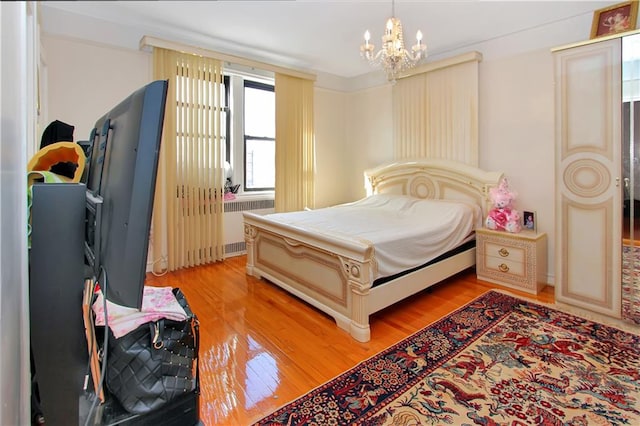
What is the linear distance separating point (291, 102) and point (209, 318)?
89.2 inches

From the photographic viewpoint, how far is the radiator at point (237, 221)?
3629 mm

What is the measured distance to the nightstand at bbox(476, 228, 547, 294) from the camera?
9.44ft

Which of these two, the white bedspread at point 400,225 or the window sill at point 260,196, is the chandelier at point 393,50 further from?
the window sill at point 260,196

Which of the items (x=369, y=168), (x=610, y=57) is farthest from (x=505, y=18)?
(x=369, y=168)

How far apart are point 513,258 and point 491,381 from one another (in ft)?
5.31

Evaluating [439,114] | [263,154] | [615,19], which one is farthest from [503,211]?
[263,154]

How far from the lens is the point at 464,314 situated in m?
2.47

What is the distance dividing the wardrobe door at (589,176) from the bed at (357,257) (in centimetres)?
80

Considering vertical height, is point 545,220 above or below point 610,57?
below

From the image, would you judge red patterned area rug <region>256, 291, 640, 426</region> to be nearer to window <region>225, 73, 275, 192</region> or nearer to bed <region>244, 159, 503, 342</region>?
bed <region>244, 159, 503, 342</region>

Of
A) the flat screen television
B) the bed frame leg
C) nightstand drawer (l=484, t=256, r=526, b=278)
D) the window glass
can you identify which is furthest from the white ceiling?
nightstand drawer (l=484, t=256, r=526, b=278)

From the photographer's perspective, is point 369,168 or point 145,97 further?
point 369,168

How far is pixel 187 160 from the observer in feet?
3.73

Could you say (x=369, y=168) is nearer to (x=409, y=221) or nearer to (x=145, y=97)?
(x=409, y=221)
